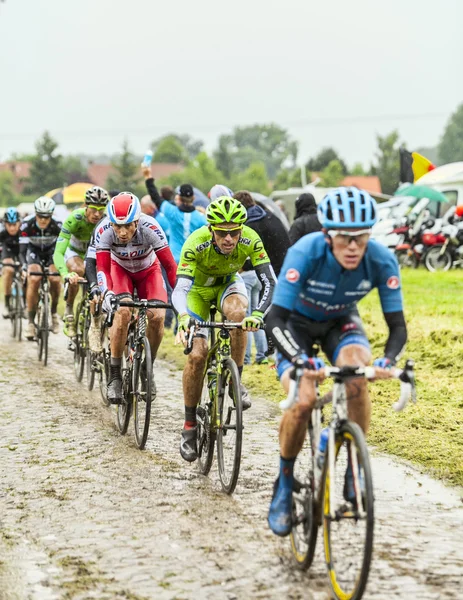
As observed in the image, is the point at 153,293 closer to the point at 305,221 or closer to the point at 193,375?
the point at 305,221

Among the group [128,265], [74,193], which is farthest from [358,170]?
[128,265]

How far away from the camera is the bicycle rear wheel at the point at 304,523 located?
5328 mm

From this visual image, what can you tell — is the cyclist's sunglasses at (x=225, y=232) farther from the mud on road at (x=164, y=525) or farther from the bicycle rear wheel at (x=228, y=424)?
the mud on road at (x=164, y=525)

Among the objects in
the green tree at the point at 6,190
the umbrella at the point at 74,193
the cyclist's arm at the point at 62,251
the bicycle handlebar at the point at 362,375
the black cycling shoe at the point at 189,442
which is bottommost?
the black cycling shoe at the point at 189,442

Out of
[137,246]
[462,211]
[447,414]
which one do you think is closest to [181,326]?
[137,246]

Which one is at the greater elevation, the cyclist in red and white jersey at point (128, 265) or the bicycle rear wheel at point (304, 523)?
the cyclist in red and white jersey at point (128, 265)

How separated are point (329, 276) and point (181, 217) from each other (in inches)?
380

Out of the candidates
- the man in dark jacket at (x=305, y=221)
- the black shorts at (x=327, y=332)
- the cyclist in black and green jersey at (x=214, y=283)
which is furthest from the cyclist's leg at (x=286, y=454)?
the man in dark jacket at (x=305, y=221)

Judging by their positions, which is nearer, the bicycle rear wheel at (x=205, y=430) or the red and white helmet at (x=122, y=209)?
the bicycle rear wheel at (x=205, y=430)

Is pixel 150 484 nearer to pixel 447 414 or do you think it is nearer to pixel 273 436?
pixel 273 436

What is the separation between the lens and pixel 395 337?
5.43 m

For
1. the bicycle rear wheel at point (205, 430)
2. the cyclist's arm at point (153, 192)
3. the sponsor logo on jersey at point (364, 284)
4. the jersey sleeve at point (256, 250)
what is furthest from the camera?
the cyclist's arm at point (153, 192)

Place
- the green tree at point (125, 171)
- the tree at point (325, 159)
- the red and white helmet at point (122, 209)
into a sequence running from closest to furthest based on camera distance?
the red and white helmet at point (122, 209), the green tree at point (125, 171), the tree at point (325, 159)

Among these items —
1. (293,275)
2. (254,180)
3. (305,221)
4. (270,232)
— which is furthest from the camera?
(254,180)
